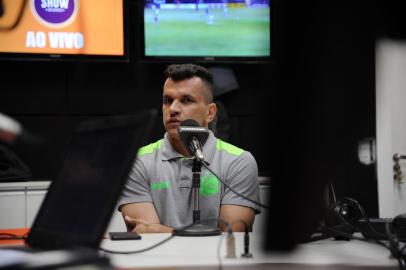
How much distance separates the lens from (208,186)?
2180mm

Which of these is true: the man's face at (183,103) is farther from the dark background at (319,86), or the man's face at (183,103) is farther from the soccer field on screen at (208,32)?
the dark background at (319,86)

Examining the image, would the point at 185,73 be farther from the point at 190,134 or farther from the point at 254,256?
the point at 254,256

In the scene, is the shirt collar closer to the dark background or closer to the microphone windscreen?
the microphone windscreen

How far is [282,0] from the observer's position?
706 millimetres

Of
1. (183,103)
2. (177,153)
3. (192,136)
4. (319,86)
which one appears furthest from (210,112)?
(319,86)

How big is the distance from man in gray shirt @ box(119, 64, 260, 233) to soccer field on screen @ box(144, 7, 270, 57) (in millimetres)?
971

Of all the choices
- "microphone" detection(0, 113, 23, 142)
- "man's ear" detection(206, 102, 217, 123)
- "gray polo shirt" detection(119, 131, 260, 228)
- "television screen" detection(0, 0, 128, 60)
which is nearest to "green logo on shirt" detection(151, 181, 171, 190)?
"gray polo shirt" detection(119, 131, 260, 228)

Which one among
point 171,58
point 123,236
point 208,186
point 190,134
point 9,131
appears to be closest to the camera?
point 9,131

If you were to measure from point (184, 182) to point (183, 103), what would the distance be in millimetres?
376

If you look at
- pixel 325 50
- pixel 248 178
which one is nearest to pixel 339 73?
pixel 325 50

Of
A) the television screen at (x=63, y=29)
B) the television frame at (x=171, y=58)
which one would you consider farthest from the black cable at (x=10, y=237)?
the television frame at (x=171, y=58)

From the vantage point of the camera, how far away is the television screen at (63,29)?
3197mm

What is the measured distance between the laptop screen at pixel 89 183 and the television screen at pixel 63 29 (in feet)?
7.15

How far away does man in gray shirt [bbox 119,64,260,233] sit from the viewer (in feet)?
7.03
